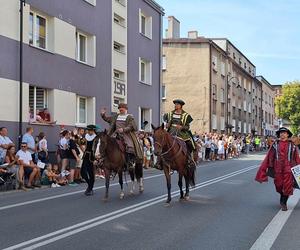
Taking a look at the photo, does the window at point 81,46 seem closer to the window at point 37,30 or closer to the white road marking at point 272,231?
the window at point 37,30

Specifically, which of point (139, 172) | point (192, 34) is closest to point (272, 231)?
point (139, 172)

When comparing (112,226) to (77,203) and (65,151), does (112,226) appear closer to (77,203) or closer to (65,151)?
(77,203)

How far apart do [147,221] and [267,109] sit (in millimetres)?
84205

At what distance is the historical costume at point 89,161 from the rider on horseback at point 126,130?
0.70m

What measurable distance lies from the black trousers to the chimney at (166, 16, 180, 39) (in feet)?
130

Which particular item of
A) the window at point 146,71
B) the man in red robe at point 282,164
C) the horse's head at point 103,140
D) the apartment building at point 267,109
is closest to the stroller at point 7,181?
the horse's head at point 103,140

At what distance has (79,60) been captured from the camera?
24266 mm

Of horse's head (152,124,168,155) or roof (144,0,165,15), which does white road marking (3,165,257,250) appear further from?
roof (144,0,165,15)

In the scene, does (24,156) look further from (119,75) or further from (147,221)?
(119,75)

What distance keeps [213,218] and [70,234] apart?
2914 mm

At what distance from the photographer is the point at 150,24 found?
1302 inches

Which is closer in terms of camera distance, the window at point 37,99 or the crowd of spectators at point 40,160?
the crowd of spectators at point 40,160

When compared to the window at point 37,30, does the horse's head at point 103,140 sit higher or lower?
lower

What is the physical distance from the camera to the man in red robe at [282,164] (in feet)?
35.9
